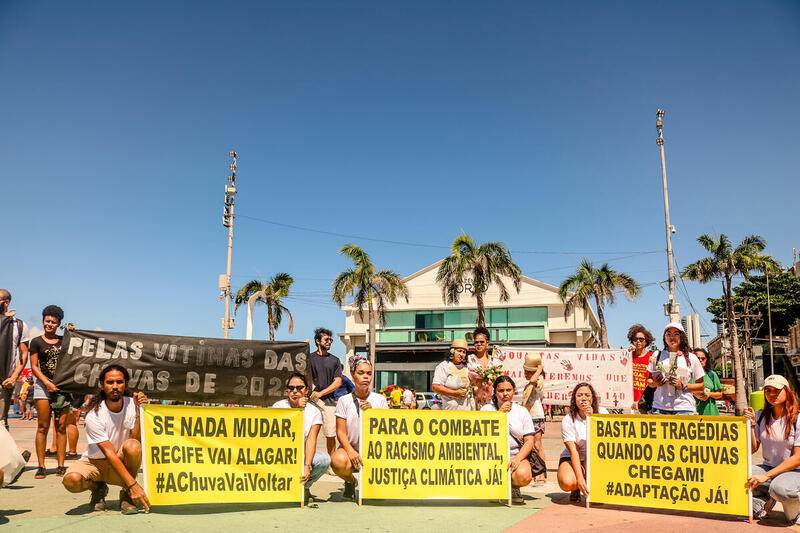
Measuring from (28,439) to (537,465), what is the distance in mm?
10941

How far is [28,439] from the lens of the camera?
12.5m

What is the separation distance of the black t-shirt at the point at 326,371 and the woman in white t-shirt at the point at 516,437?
214 centimetres

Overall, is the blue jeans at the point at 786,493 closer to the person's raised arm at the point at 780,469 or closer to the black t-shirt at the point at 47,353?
the person's raised arm at the point at 780,469

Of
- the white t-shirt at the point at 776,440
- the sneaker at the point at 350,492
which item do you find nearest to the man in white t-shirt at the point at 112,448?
the sneaker at the point at 350,492

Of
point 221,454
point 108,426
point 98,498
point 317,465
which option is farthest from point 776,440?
point 98,498

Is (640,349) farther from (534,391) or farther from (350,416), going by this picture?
(350,416)

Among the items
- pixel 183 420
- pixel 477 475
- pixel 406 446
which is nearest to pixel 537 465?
pixel 477 475

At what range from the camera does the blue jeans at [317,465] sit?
233 inches

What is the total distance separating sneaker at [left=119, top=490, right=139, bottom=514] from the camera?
527 centimetres

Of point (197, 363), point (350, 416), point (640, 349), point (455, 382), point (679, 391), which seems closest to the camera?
point (350, 416)

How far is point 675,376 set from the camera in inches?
244

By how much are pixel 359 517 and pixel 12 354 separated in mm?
4736

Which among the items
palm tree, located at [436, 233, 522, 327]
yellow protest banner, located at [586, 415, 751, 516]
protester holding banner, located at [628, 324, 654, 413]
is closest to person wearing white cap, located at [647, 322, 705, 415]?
yellow protest banner, located at [586, 415, 751, 516]

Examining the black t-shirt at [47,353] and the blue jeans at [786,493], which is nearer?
the blue jeans at [786,493]
